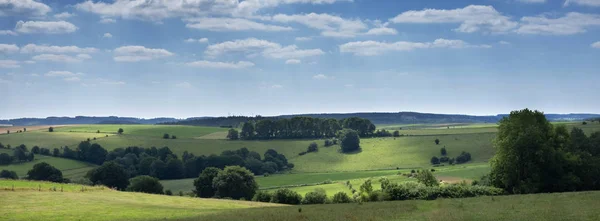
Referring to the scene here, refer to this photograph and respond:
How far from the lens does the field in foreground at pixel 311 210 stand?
38.9m

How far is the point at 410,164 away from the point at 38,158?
113 m

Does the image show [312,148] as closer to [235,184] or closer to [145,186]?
[145,186]

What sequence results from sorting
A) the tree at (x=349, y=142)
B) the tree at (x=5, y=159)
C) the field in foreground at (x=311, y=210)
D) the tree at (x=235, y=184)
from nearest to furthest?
the field in foreground at (x=311, y=210), the tree at (x=235, y=184), the tree at (x=5, y=159), the tree at (x=349, y=142)

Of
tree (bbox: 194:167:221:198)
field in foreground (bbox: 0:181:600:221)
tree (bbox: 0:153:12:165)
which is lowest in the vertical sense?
tree (bbox: 194:167:221:198)

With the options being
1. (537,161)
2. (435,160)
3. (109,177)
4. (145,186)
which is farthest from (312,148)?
(537,161)

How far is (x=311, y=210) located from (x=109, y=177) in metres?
89.3

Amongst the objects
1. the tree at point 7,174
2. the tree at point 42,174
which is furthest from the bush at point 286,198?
the tree at point 7,174

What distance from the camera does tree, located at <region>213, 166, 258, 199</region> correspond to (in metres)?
100

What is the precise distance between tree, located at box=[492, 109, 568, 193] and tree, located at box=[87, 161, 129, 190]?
3393 inches

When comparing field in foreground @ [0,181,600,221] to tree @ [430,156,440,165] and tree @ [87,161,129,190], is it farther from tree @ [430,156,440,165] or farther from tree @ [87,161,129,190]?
tree @ [430,156,440,165]

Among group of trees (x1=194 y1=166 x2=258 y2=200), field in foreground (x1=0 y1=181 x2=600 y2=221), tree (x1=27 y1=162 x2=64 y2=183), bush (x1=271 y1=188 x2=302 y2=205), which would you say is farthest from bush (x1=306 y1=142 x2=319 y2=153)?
field in foreground (x1=0 y1=181 x2=600 y2=221)

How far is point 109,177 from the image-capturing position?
12269cm

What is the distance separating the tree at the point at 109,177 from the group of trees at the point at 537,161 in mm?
85841

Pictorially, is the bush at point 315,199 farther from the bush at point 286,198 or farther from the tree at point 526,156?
the tree at point 526,156
